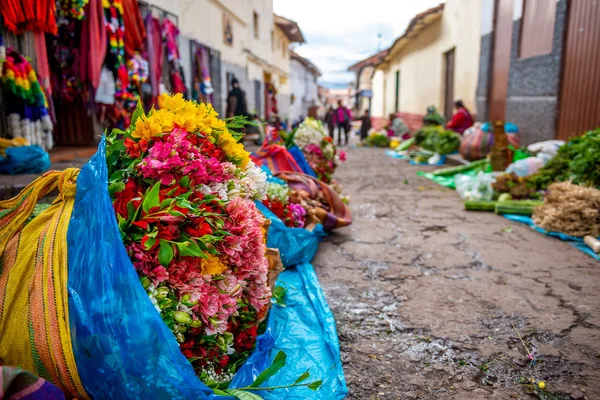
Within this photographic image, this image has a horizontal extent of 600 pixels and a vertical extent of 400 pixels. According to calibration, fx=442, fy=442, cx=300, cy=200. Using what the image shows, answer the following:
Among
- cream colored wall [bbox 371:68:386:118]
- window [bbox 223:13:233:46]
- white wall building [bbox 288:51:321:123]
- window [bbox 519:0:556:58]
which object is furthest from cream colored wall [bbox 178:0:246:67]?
white wall building [bbox 288:51:321:123]

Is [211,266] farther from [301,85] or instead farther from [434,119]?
[301,85]

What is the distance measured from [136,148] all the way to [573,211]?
3.92 meters

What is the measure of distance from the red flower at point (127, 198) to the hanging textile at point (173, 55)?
579 centimetres

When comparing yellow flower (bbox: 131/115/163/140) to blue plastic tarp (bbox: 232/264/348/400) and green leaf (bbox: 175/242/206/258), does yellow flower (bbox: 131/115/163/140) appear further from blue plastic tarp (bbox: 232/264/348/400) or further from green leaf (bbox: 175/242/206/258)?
blue plastic tarp (bbox: 232/264/348/400)

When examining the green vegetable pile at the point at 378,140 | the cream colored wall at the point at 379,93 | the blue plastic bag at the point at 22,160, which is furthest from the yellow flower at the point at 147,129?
the cream colored wall at the point at 379,93

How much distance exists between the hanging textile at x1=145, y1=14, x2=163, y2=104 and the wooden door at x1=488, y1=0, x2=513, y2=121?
6441mm

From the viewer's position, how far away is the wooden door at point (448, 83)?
42.3 feet

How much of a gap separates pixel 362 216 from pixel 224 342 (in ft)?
11.8

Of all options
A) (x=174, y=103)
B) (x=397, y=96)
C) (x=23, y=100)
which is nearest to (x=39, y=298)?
(x=174, y=103)

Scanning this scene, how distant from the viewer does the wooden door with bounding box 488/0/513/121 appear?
28.3 ft

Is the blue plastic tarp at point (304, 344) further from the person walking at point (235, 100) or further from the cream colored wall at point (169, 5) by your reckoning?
the person walking at point (235, 100)

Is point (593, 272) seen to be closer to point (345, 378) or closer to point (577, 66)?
point (345, 378)

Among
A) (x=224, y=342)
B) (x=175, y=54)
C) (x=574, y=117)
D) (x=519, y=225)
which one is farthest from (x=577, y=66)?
(x=224, y=342)

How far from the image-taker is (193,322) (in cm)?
161
